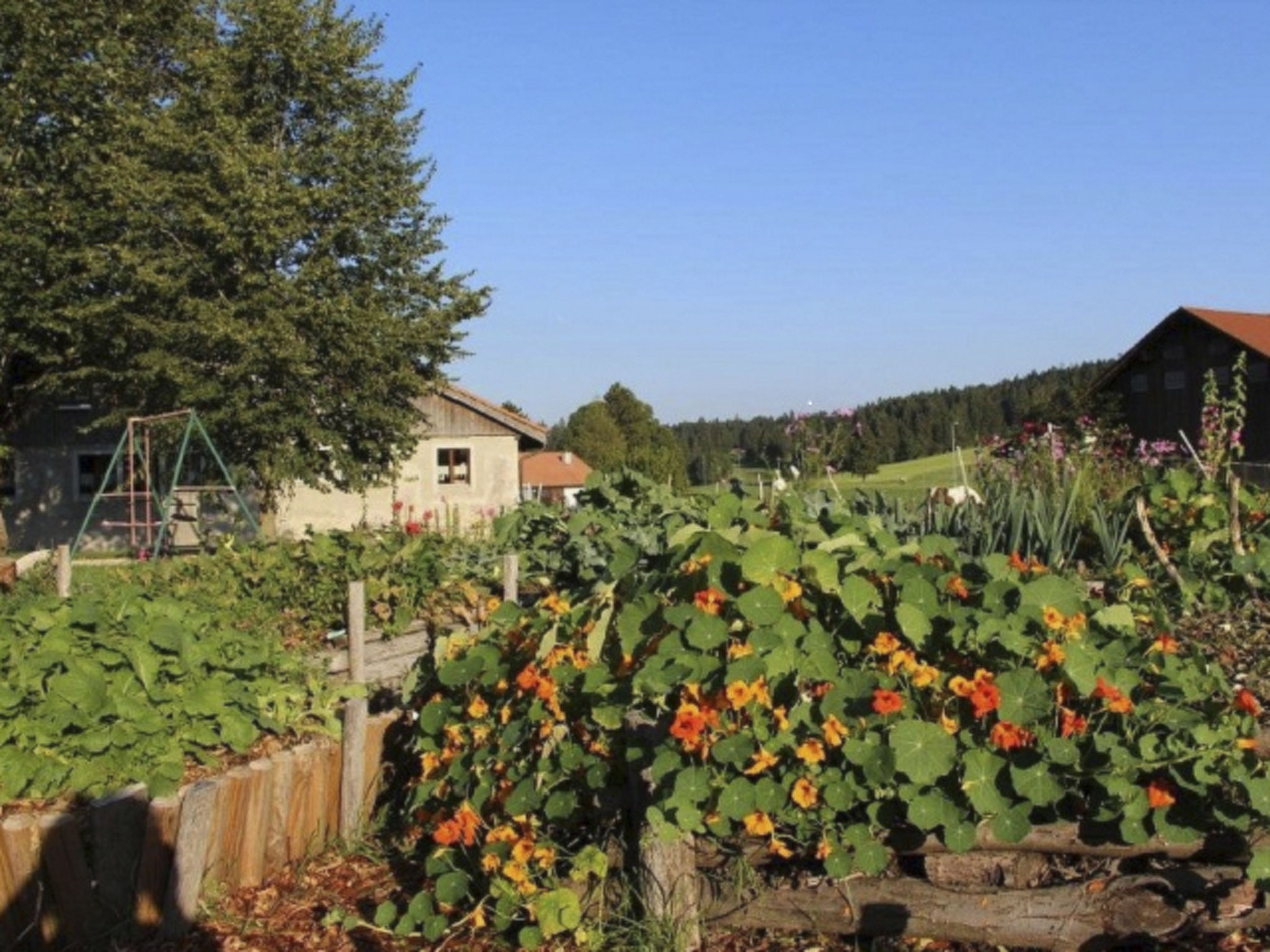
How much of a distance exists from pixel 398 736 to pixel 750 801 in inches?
79.6

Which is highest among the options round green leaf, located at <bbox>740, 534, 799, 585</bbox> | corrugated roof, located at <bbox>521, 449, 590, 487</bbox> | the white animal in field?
corrugated roof, located at <bbox>521, 449, 590, 487</bbox>

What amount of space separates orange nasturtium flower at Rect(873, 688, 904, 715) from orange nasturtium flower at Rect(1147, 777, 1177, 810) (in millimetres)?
671

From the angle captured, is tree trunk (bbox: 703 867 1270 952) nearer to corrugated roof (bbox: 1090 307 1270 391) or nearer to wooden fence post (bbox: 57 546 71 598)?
wooden fence post (bbox: 57 546 71 598)

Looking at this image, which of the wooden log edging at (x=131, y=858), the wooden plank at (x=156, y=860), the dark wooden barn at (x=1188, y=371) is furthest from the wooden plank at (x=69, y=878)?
the dark wooden barn at (x=1188, y=371)

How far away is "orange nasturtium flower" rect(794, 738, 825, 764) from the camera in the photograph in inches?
133

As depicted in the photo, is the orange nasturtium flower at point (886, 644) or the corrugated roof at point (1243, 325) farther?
the corrugated roof at point (1243, 325)

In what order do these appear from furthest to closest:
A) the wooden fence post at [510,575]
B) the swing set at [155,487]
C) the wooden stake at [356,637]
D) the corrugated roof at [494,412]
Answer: the corrugated roof at [494,412] < the swing set at [155,487] < the wooden fence post at [510,575] < the wooden stake at [356,637]

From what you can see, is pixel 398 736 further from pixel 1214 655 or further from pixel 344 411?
pixel 344 411

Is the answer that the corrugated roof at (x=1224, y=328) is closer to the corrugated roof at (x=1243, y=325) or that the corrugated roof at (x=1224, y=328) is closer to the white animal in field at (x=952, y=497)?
the corrugated roof at (x=1243, y=325)

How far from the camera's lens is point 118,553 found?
28.6 metres

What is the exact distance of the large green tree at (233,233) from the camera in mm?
23250

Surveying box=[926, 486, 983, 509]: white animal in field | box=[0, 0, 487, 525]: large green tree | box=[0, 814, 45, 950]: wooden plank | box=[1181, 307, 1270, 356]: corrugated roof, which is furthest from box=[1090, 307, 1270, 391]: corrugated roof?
box=[0, 814, 45, 950]: wooden plank

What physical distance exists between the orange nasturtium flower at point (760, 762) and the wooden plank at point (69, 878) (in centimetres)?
209

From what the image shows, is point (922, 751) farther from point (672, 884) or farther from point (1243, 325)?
point (1243, 325)
